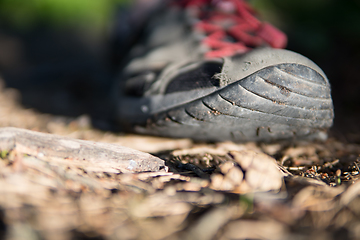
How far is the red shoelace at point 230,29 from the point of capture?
87 centimetres

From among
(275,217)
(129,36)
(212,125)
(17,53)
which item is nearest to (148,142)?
(212,125)

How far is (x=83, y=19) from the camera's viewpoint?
233 centimetres

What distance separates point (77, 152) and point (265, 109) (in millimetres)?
489

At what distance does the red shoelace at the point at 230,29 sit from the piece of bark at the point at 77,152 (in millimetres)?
415

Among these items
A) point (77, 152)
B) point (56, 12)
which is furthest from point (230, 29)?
point (56, 12)

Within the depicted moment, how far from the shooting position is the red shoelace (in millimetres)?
874

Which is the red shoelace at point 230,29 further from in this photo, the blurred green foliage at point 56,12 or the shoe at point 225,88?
the blurred green foliage at point 56,12

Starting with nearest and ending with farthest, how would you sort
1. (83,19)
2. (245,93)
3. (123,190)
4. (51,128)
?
(123,190) < (245,93) < (51,128) < (83,19)

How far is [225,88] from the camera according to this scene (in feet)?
2.11

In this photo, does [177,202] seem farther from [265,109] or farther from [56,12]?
[56,12]

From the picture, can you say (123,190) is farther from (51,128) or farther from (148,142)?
(51,128)

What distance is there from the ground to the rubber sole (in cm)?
11

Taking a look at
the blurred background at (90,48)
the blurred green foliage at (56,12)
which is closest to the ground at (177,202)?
the blurred background at (90,48)

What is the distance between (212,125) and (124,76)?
491 mm
